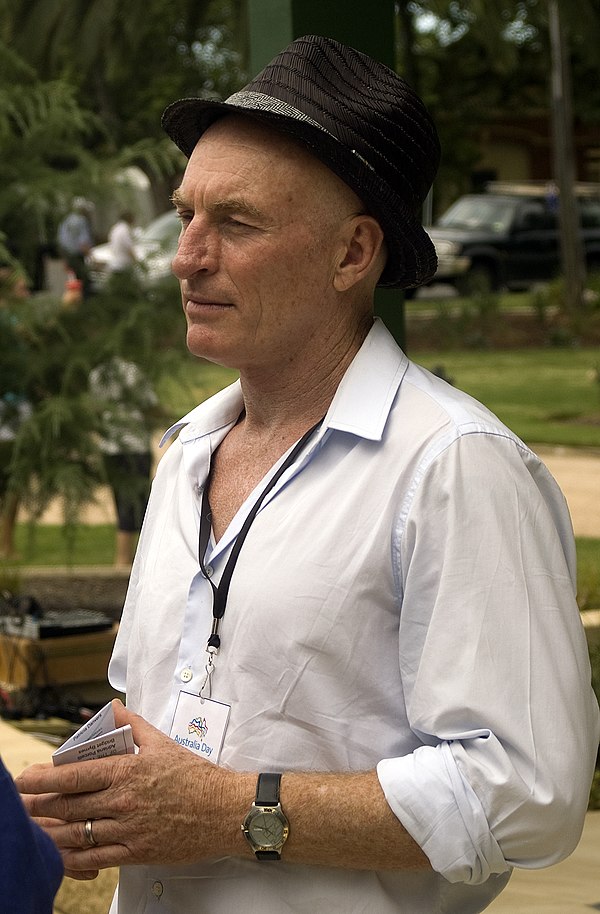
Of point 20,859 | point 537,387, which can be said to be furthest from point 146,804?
point 537,387

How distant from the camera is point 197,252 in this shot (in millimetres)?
1915

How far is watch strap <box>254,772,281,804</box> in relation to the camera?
1.75m

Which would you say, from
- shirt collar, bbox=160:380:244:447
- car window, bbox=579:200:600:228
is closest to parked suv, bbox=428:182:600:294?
car window, bbox=579:200:600:228

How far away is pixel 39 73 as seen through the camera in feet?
25.2

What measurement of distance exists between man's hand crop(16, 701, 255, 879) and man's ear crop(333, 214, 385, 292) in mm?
669

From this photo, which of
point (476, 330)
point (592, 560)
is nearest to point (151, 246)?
point (592, 560)

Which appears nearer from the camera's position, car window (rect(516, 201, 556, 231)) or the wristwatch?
the wristwatch

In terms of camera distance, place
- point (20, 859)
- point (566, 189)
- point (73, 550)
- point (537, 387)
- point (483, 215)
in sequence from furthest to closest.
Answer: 1. point (483, 215)
2. point (566, 189)
3. point (537, 387)
4. point (73, 550)
5. point (20, 859)

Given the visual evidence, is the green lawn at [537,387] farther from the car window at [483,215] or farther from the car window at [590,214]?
the car window at [590,214]

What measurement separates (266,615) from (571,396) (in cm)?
1352

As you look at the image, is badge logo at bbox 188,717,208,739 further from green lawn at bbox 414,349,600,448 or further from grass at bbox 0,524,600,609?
green lawn at bbox 414,349,600,448

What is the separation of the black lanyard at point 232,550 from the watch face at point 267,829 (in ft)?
0.77

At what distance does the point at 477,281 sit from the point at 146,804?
21.5 metres

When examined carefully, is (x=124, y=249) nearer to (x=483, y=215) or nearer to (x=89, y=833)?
(x=89, y=833)
